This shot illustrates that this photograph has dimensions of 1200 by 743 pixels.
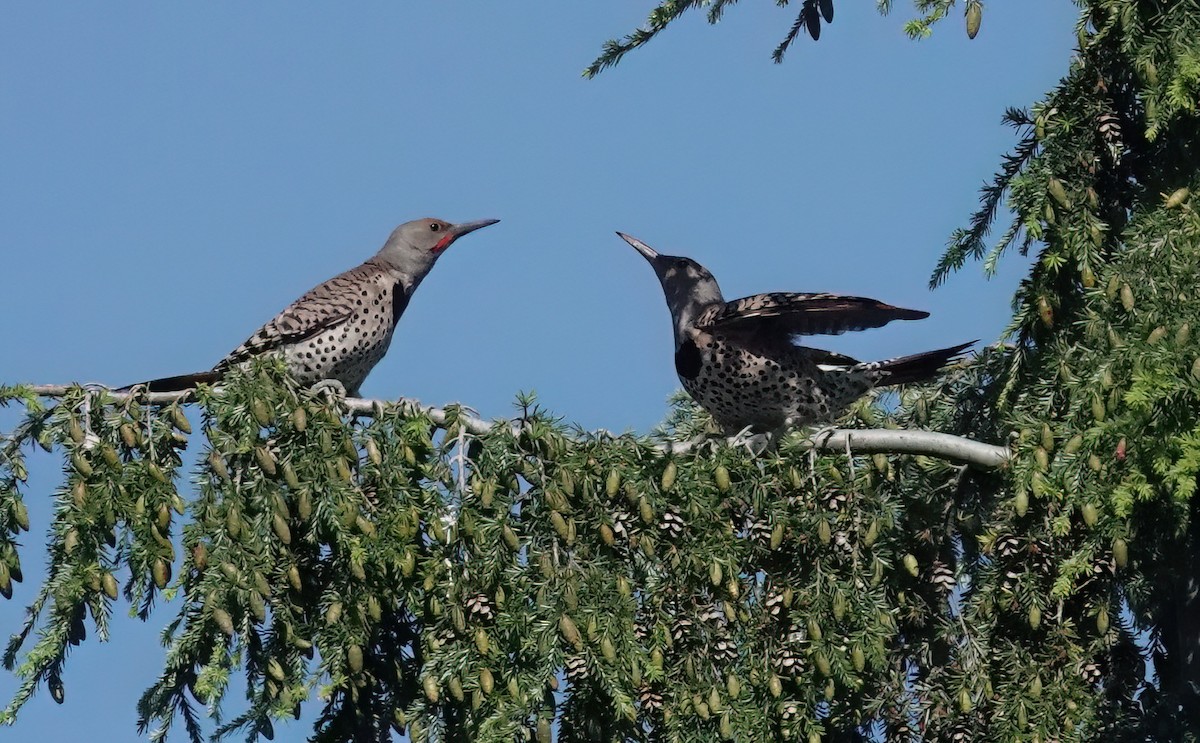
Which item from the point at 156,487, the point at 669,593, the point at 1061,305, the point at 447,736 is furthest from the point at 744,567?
the point at 156,487

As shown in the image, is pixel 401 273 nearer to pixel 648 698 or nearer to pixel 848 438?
pixel 848 438

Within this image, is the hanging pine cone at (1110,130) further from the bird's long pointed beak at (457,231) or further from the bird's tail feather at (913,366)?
the bird's long pointed beak at (457,231)

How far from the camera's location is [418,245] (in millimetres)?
7844

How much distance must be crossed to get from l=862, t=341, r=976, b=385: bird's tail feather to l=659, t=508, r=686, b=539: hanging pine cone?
1.91 meters

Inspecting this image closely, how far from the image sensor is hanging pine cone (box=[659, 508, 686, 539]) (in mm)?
4414

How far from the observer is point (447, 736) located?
4.19 meters

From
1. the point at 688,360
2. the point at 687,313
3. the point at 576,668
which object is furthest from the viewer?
the point at 687,313

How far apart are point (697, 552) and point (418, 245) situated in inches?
152

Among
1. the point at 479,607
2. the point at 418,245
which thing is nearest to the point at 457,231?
the point at 418,245

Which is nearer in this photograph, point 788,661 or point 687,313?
point 788,661

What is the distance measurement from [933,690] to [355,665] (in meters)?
1.69

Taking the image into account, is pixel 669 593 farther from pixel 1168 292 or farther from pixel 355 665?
pixel 1168 292

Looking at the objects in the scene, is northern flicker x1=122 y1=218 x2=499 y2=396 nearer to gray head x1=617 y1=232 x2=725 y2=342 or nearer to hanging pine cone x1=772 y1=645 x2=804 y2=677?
gray head x1=617 y1=232 x2=725 y2=342

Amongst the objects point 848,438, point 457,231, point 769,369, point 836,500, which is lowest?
point 836,500
